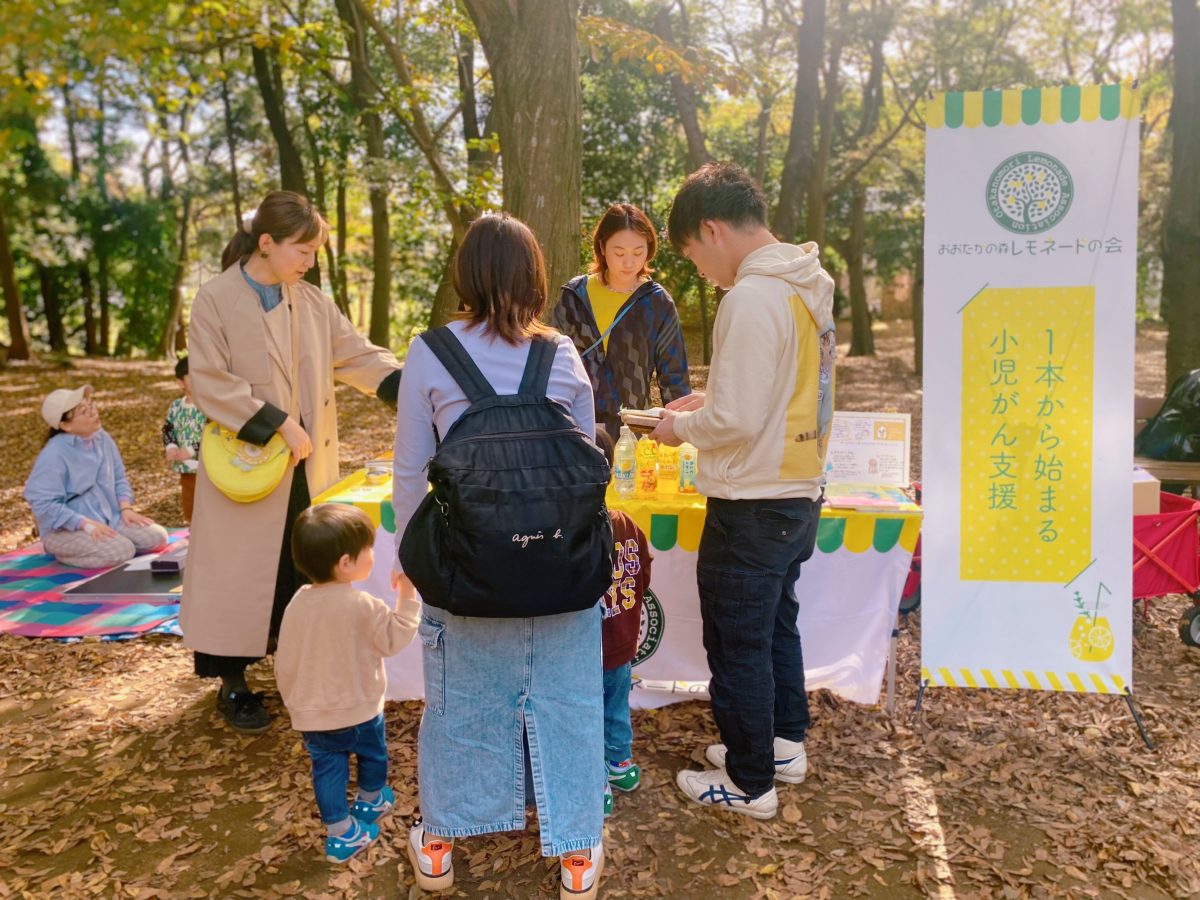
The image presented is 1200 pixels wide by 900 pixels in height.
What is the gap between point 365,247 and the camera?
27016 mm

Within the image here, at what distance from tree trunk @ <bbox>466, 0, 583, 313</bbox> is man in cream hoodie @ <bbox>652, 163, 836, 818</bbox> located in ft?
5.64

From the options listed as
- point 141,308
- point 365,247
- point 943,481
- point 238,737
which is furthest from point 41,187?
point 943,481

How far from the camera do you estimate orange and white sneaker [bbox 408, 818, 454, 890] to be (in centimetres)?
266

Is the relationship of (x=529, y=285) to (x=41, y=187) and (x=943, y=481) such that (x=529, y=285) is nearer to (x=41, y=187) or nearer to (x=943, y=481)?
(x=943, y=481)

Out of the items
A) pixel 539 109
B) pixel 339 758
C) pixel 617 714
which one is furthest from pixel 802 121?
pixel 339 758

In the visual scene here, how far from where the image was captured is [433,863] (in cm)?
265

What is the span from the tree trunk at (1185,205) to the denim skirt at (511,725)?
7039 mm

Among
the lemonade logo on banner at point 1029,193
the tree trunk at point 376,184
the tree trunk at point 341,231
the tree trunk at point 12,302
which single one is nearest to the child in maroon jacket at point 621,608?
the lemonade logo on banner at point 1029,193

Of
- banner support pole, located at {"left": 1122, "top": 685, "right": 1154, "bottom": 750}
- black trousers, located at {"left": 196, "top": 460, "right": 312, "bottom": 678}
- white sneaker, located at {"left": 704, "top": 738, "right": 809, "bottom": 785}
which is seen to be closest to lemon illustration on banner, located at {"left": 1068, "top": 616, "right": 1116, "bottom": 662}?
banner support pole, located at {"left": 1122, "top": 685, "right": 1154, "bottom": 750}

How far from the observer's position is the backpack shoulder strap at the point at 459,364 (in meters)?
2.27

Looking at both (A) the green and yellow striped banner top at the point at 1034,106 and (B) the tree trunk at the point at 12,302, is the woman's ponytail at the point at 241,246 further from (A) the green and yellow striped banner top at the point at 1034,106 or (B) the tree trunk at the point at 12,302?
(B) the tree trunk at the point at 12,302

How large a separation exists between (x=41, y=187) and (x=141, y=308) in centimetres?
323

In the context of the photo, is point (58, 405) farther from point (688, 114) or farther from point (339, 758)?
point (688, 114)

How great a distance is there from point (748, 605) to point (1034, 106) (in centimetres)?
202
